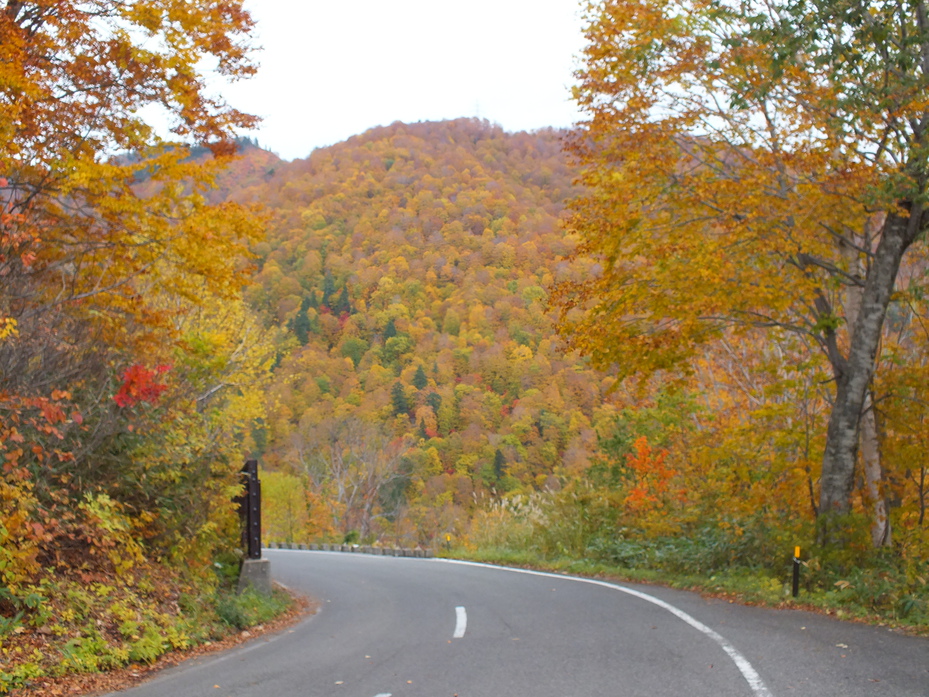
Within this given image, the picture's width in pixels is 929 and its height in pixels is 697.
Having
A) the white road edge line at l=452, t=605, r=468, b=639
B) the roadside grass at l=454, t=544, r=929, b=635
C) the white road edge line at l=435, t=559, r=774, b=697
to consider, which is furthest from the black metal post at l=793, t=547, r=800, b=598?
the white road edge line at l=452, t=605, r=468, b=639

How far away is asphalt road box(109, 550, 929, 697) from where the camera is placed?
20.7ft

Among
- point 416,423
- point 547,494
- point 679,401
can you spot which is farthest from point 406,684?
point 416,423

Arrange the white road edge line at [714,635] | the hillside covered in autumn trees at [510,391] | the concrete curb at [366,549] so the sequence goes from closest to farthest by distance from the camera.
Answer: the white road edge line at [714,635] → the hillside covered in autumn trees at [510,391] → the concrete curb at [366,549]

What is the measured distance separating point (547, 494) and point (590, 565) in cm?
498

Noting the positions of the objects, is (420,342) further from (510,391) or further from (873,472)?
(873,472)

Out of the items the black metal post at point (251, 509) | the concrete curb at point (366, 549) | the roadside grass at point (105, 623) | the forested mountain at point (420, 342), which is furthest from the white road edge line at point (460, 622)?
the forested mountain at point (420, 342)

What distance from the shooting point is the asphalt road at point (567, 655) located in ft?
20.7

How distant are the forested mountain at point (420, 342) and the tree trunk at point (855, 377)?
34.5 metres

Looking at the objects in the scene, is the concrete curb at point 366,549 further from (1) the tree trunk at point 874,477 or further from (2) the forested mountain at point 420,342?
(1) the tree trunk at point 874,477

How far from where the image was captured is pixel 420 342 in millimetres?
80312

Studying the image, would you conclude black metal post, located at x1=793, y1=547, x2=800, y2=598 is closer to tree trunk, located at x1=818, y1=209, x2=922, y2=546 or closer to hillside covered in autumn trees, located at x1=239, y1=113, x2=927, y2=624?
hillside covered in autumn trees, located at x1=239, y1=113, x2=927, y2=624

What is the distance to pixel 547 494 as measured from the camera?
22.5m

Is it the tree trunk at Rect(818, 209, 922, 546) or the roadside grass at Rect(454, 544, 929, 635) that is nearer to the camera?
the roadside grass at Rect(454, 544, 929, 635)

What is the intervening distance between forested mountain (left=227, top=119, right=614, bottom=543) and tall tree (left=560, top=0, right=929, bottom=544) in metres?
33.5
